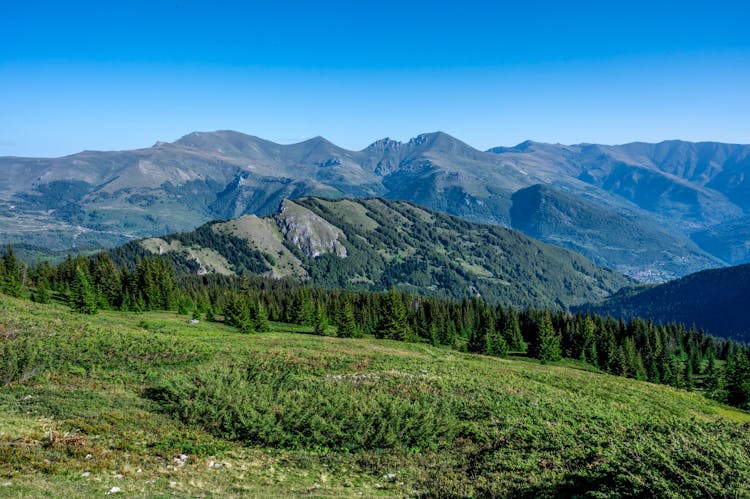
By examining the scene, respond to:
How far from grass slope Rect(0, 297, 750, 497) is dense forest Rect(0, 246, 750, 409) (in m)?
50.7

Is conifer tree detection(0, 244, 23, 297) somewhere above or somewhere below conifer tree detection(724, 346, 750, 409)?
above

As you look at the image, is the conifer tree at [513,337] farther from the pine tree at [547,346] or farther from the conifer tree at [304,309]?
the conifer tree at [304,309]

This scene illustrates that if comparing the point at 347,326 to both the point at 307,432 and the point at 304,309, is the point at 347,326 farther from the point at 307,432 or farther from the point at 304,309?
the point at 307,432

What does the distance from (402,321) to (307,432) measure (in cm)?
8336

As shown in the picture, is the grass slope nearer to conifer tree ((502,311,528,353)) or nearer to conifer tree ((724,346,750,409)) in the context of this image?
conifer tree ((724,346,750,409))

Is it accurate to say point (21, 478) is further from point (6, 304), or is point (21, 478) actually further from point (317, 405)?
point (6, 304)

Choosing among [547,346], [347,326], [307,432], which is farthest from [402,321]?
[307,432]

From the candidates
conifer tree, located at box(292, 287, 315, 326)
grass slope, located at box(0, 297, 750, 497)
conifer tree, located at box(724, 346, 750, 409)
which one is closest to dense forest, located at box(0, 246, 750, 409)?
conifer tree, located at box(724, 346, 750, 409)

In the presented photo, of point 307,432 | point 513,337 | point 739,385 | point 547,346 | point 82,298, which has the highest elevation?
point 307,432

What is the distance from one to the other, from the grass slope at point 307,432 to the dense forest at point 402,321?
1996 inches

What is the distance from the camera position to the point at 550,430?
2688cm

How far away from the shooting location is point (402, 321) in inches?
Result: 4252

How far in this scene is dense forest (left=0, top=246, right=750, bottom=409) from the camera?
301 ft

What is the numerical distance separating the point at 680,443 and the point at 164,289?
399ft
